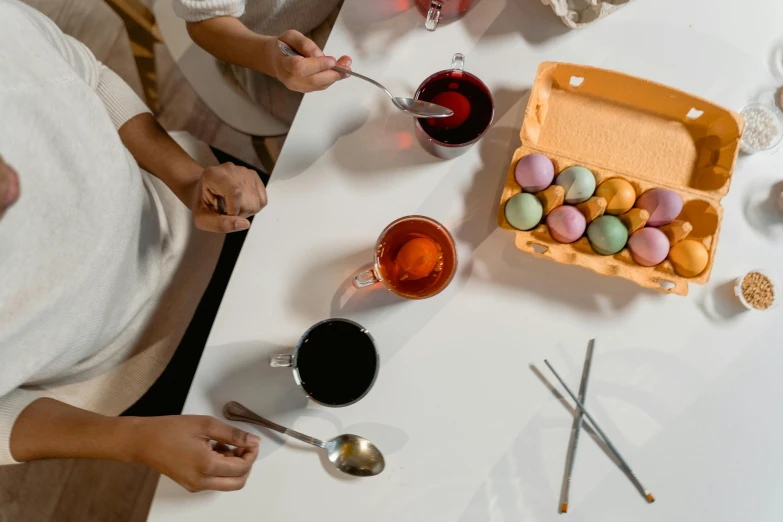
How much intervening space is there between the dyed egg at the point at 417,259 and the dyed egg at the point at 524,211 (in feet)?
0.33

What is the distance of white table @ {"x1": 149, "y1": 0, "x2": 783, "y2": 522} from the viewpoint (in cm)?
59

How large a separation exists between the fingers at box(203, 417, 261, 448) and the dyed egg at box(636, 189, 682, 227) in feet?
1.77

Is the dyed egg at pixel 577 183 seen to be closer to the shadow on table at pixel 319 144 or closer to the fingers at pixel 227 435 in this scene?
the shadow on table at pixel 319 144

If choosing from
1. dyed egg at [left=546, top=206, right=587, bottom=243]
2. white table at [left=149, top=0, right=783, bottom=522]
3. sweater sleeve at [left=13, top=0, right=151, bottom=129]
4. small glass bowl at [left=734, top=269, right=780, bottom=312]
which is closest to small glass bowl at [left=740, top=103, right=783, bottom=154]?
white table at [left=149, top=0, right=783, bottom=522]

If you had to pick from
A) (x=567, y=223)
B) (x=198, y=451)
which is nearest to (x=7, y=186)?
(x=198, y=451)

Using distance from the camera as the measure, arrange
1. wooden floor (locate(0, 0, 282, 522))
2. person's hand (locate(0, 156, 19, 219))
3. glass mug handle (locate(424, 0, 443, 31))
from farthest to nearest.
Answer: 1. wooden floor (locate(0, 0, 282, 522))
2. glass mug handle (locate(424, 0, 443, 31))
3. person's hand (locate(0, 156, 19, 219))

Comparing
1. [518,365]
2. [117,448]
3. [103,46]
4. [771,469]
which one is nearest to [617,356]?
[518,365]

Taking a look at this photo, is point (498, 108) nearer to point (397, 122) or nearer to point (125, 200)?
point (397, 122)

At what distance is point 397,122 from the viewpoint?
0.65 meters

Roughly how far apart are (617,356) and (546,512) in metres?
0.21

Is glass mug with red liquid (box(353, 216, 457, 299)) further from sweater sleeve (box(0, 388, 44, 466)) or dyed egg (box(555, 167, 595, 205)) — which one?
sweater sleeve (box(0, 388, 44, 466))

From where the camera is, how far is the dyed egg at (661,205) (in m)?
0.58

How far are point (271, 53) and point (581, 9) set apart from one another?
42cm

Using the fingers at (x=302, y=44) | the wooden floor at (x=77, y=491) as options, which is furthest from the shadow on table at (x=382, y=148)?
the wooden floor at (x=77, y=491)
